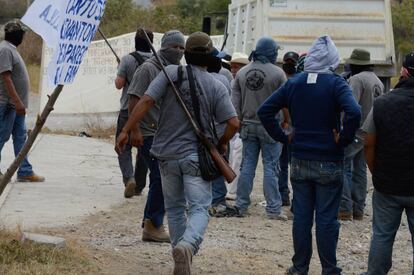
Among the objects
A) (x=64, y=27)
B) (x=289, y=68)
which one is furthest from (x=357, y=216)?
(x=64, y=27)

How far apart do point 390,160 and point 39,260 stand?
101 inches

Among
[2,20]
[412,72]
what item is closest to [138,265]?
[412,72]

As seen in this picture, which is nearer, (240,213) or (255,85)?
(255,85)

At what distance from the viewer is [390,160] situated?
230 inches

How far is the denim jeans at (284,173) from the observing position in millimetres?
9930

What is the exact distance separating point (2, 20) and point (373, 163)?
38.2 metres

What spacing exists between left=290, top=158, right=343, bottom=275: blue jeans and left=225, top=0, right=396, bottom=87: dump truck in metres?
7.36

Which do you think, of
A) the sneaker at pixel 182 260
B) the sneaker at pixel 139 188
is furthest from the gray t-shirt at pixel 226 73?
the sneaker at pixel 182 260

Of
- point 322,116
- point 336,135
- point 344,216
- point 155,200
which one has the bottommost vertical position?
point 344,216

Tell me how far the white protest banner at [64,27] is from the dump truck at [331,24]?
304 inches

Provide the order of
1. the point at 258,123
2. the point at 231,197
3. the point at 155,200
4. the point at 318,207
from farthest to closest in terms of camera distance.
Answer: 1. the point at 231,197
2. the point at 258,123
3. the point at 155,200
4. the point at 318,207

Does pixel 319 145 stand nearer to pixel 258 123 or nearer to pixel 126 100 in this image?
pixel 258 123

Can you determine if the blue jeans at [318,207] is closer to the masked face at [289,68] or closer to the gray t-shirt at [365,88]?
the gray t-shirt at [365,88]

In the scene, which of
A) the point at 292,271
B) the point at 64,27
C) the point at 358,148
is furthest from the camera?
the point at 358,148
